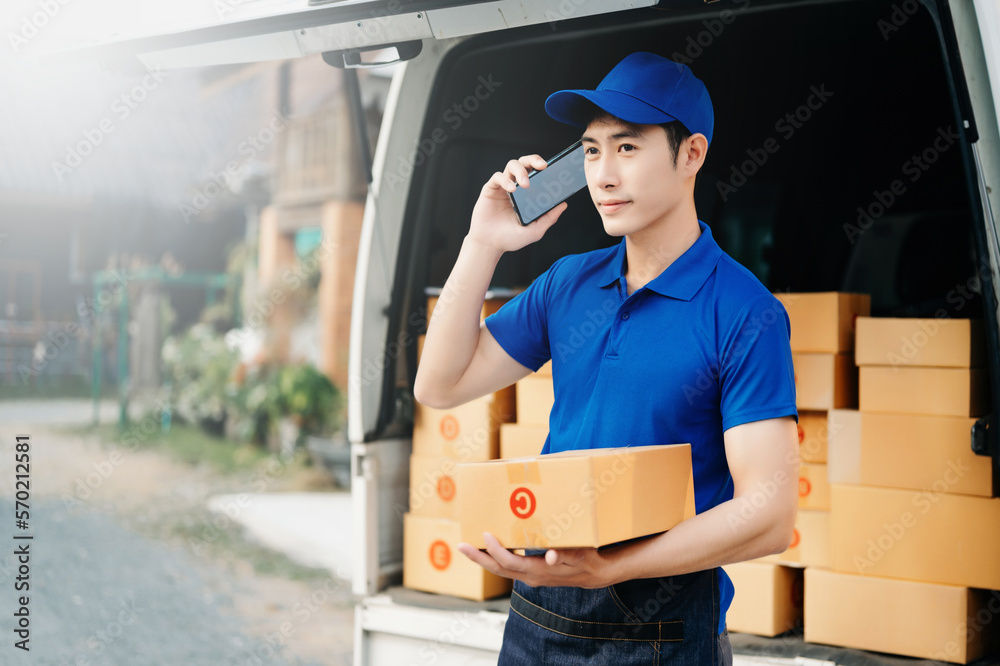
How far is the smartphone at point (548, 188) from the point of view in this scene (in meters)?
1.79

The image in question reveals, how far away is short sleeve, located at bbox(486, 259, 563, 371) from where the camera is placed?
77.5 inches

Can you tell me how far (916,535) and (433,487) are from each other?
1598 millimetres

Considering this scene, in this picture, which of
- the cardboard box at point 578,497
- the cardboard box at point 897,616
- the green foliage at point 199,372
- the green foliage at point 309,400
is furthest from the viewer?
the green foliage at point 199,372

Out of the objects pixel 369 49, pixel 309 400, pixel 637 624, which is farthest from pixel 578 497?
pixel 309 400

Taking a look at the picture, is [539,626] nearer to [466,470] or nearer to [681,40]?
[466,470]

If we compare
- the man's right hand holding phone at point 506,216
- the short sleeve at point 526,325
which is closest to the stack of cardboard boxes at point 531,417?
the short sleeve at point 526,325

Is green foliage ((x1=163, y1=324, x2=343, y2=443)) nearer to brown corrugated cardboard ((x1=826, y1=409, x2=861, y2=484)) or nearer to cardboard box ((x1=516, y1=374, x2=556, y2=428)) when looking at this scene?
cardboard box ((x1=516, y1=374, x2=556, y2=428))

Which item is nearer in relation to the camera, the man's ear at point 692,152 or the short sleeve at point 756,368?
the short sleeve at point 756,368

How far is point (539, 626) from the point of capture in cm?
181

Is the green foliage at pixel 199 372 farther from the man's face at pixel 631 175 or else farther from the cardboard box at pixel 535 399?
the man's face at pixel 631 175

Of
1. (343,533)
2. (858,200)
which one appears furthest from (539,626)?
(343,533)

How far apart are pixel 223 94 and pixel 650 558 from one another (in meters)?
15.4

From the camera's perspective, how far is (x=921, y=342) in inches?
110

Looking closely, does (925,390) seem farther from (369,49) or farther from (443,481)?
(369,49)
